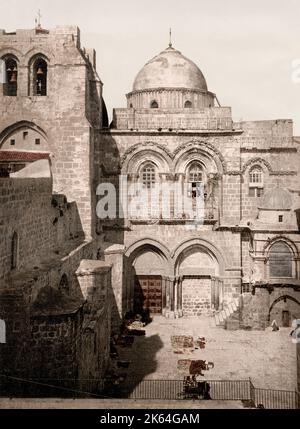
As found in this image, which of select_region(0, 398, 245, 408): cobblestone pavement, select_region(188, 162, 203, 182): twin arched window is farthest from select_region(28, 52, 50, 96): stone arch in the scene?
select_region(0, 398, 245, 408): cobblestone pavement

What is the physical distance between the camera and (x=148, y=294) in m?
25.7

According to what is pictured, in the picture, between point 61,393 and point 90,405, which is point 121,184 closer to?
point 61,393

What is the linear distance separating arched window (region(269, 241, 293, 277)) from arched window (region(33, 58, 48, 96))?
47.4 feet

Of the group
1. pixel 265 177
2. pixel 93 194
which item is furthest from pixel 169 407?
pixel 265 177

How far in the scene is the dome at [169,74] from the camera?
28.9m

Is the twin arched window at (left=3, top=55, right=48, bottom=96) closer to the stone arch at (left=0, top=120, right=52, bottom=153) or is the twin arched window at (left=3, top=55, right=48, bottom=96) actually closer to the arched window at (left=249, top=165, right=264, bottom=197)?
the stone arch at (left=0, top=120, right=52, bottom=153)

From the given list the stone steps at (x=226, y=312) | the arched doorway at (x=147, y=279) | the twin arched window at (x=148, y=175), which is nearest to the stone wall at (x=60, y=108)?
the twin arched window at (x=148, y=175)

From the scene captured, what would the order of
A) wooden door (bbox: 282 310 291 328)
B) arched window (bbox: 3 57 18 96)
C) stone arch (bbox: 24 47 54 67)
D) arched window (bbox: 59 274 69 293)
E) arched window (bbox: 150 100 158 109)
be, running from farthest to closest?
arched window (bbox: 150 100 158 109), wooden door (bbox: 282 310 291 328), arched window (bbox: 3 57 18 96), stone arch (bbox: 24 47 54 67), arched window (bbox: 59 274 69 293)

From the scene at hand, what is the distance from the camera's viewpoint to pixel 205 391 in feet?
50.8

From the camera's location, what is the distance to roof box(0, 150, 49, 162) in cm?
2144

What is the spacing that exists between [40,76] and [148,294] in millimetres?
12924

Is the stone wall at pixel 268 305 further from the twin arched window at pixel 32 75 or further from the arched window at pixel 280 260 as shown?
the twin arched window at pixel 32 75

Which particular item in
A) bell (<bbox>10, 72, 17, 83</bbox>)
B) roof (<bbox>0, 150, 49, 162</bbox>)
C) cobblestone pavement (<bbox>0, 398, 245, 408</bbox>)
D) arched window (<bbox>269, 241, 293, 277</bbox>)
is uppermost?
bell (<bbox>10, 72, 17, 83</bbox>)

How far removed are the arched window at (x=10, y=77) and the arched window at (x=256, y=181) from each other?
13.2 meters
